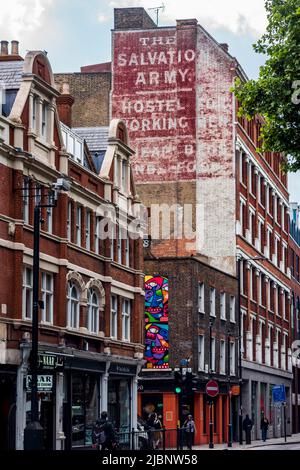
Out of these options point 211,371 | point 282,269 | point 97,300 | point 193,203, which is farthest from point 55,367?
point 282,269

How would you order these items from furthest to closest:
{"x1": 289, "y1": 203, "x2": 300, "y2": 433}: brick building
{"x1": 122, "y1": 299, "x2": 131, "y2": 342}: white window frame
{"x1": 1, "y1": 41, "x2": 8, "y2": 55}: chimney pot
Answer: {"x1": 289, "y1": 203, "x2": 300, "y2": 433}: brick building → {"x1": 122, "y1": 299, "x2": 131, "y2": 342}: white window frame → {"x1": 1, "y1": 41, "x2": 8, "y2": 55}: chimney pot

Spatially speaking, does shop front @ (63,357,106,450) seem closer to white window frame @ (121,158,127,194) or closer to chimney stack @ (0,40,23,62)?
white window frame @ (121,158,127,194)

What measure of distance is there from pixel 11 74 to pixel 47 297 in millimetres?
9363

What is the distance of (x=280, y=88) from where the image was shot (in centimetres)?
4131

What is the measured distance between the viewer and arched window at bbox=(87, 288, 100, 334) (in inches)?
2010

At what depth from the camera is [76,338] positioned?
48906mm

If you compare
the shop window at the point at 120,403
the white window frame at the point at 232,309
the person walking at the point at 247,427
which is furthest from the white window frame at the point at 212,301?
the shop window at the point at 120,403

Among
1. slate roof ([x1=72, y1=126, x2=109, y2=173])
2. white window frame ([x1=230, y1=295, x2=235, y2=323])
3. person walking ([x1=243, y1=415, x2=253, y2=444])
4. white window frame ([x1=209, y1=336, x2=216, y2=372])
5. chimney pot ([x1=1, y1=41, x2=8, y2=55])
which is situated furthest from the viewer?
white window frame ([x1=230, y1=295, x2=235, y2=323])

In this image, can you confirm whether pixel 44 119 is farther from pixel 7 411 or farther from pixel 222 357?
pixel 222 357

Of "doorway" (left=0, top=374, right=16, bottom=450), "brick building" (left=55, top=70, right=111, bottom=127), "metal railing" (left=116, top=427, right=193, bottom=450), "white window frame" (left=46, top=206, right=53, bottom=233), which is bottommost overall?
"metal railing" (left=116, top=427, right=193, bottom=450)

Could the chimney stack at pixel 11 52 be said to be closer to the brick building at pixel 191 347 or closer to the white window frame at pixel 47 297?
the white window frame at pixel 47 297

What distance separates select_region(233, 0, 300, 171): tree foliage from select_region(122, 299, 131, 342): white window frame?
1675 centimetres

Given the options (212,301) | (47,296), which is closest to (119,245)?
(47,296)

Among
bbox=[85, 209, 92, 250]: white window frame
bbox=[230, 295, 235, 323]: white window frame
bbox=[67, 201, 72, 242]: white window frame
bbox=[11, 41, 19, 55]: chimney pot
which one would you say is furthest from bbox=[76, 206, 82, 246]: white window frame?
bbox=[230, 295, 235, 323]: white window frame
